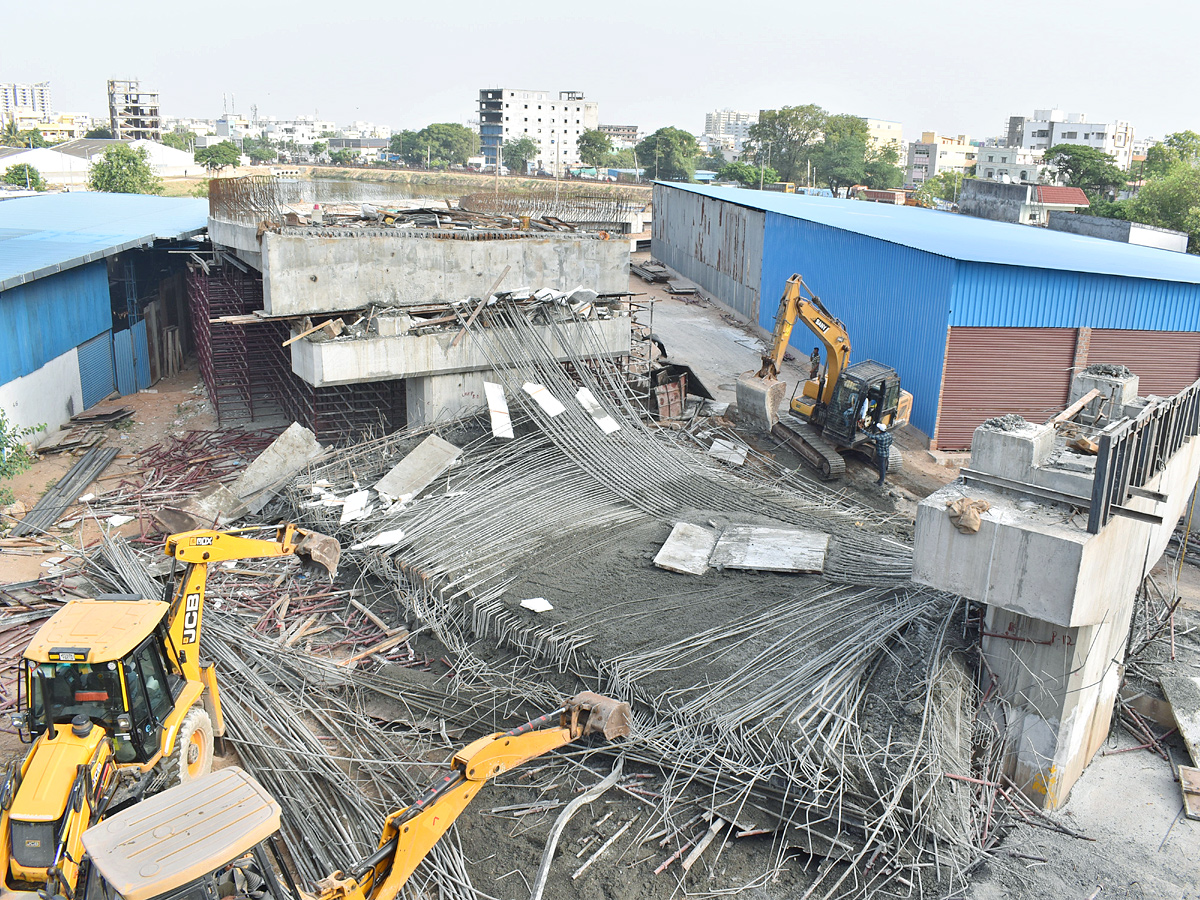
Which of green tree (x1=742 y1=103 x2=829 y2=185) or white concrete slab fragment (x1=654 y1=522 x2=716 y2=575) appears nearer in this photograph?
white concrete slab fragment (x1=654 y1=522 x2=716 y2=575)

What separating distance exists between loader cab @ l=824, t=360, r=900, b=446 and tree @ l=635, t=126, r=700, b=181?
3331 inches

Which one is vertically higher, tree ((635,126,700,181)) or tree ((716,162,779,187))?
tree ((635,126,700,181))

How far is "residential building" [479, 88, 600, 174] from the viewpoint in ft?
546

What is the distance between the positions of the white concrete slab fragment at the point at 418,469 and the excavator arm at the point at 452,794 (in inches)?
325

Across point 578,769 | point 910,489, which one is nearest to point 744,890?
point 578,769

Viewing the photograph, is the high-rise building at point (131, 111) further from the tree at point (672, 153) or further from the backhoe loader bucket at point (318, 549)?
the backhoe loader bucket at point (318, 549)

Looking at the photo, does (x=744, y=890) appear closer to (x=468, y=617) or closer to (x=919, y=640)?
(x=919, y=640)

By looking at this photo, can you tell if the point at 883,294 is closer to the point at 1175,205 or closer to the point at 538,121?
the point at 1175,205

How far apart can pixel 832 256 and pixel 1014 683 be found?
70.7 feet

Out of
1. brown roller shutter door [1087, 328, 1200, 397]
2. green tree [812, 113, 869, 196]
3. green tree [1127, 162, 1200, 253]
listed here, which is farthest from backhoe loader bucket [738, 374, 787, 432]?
green tree [812, 113, 869, 196]

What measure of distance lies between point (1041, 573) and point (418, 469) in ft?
36.0

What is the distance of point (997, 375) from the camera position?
23.0 metres

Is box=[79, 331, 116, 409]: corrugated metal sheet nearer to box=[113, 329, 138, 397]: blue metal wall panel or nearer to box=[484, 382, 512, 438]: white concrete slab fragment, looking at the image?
box=[113, 329, 138, 397]: blue metal wall panel

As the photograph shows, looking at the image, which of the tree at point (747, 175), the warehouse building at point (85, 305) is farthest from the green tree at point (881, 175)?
the warehouse building at point (85, 305)
